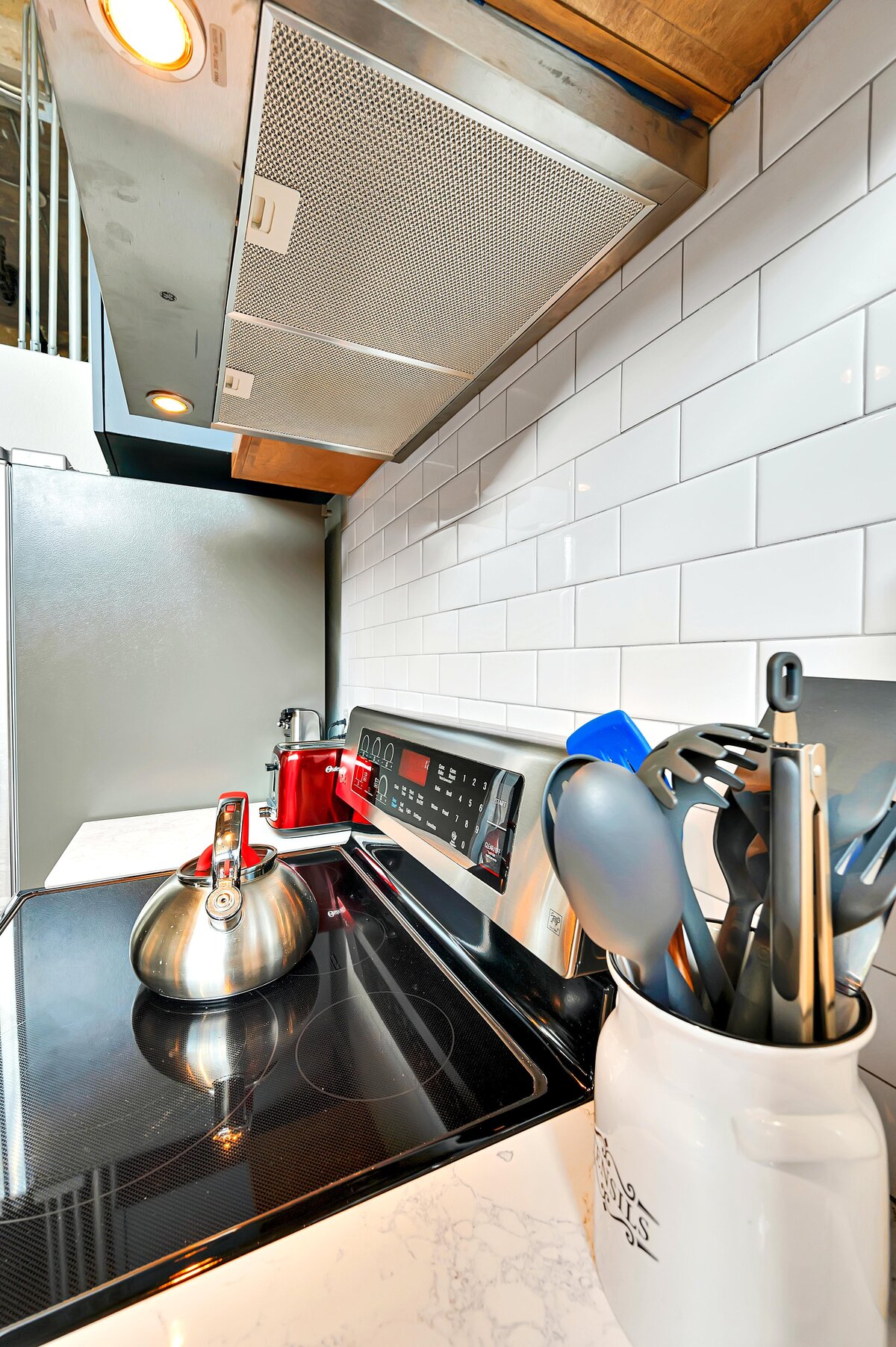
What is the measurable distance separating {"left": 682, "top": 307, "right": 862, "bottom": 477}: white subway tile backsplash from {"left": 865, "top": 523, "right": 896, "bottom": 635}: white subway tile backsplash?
0.10m

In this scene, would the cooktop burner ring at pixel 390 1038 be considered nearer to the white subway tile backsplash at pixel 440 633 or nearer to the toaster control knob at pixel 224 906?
the toaster control knob at pixel 224 906

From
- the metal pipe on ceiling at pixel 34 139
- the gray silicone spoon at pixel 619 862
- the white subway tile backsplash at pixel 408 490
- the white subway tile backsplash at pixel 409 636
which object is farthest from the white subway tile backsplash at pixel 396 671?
the metal pipe on ceiling at pixel 34 139

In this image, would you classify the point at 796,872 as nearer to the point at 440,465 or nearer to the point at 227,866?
the point at 227,866

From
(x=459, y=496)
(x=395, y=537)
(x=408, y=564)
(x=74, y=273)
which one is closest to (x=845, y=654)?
(x=459, y=496)

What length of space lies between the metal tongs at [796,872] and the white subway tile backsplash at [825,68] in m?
0.49

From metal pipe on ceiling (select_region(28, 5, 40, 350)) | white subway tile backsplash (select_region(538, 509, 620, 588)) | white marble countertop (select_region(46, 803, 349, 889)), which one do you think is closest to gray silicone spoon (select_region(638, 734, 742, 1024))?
white subway tile backsplash (select_region(538, 509, 620, 588))

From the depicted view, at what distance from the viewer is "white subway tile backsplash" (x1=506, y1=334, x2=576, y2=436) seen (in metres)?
0.75

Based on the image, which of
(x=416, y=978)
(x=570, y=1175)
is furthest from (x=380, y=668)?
(x=570, y=1175)

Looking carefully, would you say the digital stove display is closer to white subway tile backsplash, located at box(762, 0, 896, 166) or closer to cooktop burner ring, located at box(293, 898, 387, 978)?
cooktop burner ring, located at box(293, 898, 387, 978)

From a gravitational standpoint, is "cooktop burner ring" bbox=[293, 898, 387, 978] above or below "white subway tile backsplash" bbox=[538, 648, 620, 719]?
below

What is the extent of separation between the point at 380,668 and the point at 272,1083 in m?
0.97

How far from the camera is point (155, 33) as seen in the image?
1.27 feet

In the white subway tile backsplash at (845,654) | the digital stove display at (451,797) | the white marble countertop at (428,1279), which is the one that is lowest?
the white marble countertop at (428,1279)

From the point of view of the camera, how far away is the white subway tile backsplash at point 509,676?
824mm
